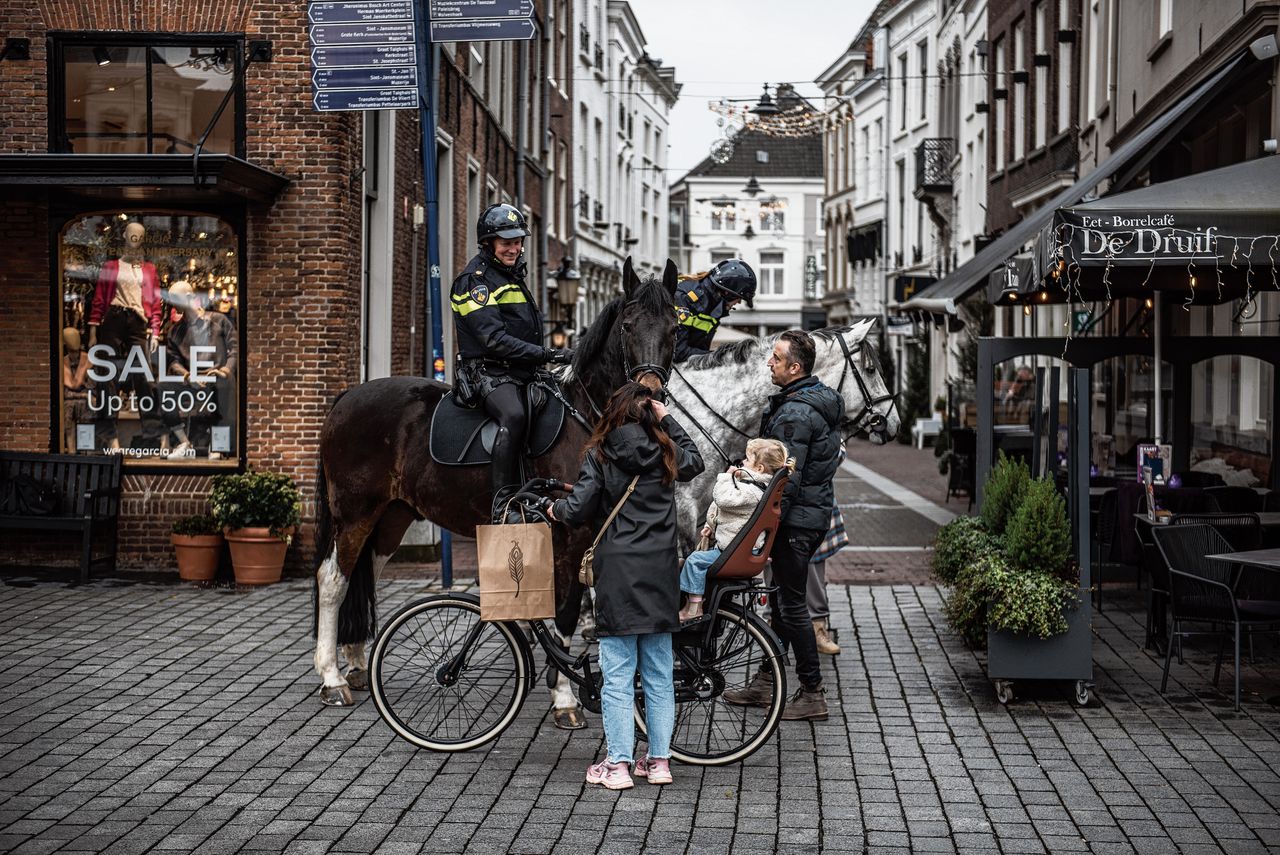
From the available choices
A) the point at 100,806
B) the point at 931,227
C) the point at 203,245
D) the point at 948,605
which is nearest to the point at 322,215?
the point at 203,245

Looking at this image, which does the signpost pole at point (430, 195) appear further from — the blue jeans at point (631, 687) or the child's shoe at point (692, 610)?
the blue jeans at point (631, 687)

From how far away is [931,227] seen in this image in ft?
148

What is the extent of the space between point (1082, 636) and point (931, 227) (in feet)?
126

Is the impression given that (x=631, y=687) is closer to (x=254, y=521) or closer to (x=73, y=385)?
(x=254, y=521)

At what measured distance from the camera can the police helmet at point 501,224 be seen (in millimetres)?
7715

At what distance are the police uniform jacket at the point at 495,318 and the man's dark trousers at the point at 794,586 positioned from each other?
160 cm

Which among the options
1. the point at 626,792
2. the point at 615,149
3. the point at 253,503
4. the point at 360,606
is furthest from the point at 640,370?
the point at 615,149

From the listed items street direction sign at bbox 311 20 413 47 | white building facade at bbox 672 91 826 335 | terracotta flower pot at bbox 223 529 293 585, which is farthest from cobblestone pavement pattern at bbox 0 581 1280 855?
white building facade at bbox 672 91 826 335

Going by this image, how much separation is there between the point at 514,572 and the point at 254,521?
6.20 metres

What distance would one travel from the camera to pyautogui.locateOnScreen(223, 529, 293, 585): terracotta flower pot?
12.4 meters

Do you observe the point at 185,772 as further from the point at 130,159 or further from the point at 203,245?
the point at 203,245

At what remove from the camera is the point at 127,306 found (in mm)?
13109

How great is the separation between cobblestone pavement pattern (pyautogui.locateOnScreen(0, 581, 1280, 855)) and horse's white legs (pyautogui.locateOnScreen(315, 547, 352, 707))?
0.39ft

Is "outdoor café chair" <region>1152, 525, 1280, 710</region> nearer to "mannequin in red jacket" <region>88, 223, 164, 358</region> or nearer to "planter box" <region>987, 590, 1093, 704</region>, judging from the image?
"planter box" <region>987, 590, 1093, 704</region>
